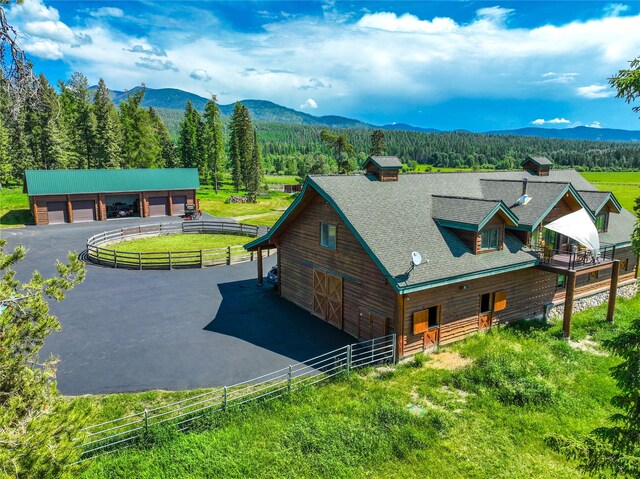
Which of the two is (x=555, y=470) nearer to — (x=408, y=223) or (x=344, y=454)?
(x=344, y=454)

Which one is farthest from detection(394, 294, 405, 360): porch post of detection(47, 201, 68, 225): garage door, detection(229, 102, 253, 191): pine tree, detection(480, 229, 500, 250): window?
detection(229, 102, 253, 191): pine tree

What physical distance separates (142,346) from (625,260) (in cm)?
2659

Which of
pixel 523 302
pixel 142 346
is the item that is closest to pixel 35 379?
pixel 142 346

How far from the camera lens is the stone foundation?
21.4 meters

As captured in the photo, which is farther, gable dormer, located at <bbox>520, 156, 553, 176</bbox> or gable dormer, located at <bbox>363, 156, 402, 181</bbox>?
gable dormer, located at <bbox>520, 156, 553, 176</bbox>

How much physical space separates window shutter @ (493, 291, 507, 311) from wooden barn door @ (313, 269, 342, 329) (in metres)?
6.77

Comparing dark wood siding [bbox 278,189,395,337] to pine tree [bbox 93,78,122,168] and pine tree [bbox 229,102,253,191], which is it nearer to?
pine tree [bbox 93,78,122,168]

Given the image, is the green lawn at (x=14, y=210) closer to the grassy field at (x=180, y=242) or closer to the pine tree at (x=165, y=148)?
the grassy field at (x=180, y=242)

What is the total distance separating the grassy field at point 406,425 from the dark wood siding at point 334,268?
283cm

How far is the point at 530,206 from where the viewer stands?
20250 millimetres

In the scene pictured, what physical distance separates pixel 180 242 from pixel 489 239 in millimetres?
27753

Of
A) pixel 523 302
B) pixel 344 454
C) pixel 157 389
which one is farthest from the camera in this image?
pixel 523 302

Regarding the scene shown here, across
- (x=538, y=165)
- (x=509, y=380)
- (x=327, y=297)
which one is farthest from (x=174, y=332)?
(x=538, y=165)

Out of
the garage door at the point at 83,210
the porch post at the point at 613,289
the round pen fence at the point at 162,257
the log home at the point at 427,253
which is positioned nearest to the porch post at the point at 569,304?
the log home at the point at 427,253
